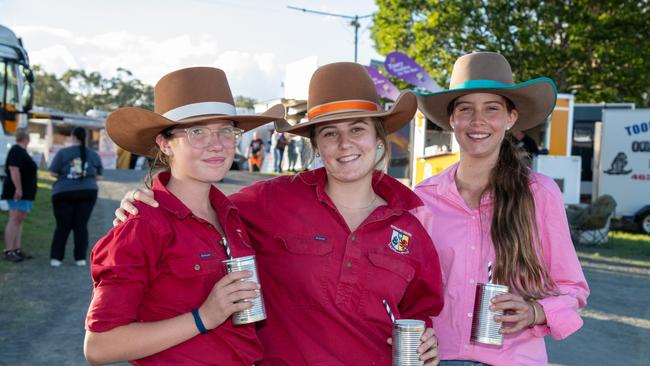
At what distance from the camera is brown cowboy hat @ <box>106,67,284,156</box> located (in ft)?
7.50

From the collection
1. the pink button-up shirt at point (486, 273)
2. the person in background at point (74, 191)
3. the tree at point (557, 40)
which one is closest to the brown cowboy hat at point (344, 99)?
the pink button-up shirt at point (486, 273)

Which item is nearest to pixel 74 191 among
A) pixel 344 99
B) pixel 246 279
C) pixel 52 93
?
pixel 344 99

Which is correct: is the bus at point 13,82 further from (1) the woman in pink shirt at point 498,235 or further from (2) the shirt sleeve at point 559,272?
(2) the shirt sleeve at point 559,272

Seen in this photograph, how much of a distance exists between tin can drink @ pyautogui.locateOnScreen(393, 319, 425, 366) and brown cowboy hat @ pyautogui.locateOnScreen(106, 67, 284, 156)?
920mm

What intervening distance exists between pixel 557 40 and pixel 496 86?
20.1 metres

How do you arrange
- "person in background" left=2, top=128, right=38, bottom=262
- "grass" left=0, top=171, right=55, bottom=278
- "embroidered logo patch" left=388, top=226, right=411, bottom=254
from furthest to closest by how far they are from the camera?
"grass" left=0, top=171, right=55, bottom=278, "person in background" left=2, top=128, right=38, bottom=262, "embroidered logo patch" left=388, top=226, right=411, bottom=254

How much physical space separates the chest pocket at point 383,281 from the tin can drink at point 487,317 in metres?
0.28

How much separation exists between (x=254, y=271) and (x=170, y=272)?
0.27 meters

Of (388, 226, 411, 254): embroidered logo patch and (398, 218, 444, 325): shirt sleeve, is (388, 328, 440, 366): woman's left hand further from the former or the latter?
(388, 226, 411, 254): embroidered logo patch

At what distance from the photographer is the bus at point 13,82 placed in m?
13.8

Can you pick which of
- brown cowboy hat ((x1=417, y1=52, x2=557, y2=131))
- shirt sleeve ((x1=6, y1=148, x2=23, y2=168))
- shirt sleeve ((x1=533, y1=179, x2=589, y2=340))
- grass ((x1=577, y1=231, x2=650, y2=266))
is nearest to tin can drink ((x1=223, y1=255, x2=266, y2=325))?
shirt sleeve ((x1=533, y1=179, x2=589, y2=340))

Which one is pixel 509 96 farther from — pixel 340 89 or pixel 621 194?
pixel 621 194

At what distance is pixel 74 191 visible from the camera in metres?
8.91

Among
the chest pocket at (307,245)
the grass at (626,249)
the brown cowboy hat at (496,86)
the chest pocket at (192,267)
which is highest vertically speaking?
the brown cowboy hat at (496,86)
